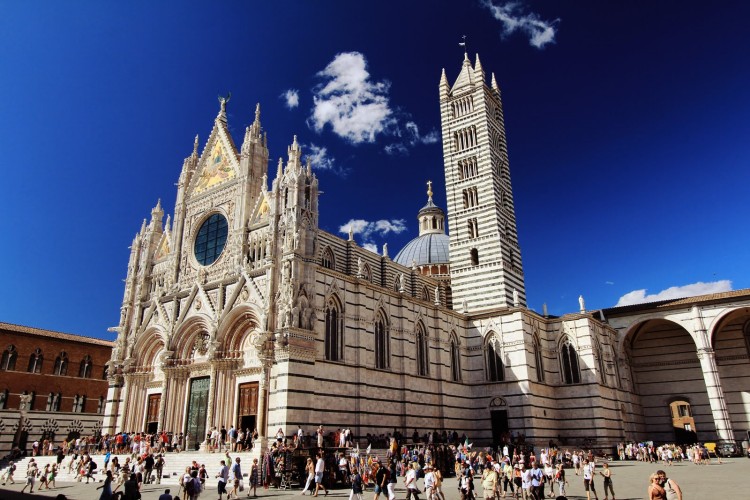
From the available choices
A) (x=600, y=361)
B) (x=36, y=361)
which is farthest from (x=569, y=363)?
(x=36, y=361)

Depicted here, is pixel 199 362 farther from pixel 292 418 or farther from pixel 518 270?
pixel 518 270

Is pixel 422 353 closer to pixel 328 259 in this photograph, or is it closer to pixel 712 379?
pixel 328 259

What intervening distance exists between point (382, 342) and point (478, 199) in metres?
16.1

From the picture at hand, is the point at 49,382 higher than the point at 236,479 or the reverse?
higher

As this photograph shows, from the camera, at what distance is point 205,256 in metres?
30.8

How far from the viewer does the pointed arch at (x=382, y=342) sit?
94.1 ft

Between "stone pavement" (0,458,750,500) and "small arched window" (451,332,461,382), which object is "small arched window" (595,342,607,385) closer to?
"small arched window" (451,332,461,382)

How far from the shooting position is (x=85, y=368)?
138 feet

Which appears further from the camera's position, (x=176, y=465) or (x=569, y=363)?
(x=569, y=363)

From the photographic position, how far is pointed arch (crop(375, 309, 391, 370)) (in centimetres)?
2869

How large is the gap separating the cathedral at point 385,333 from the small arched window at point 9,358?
420 inches

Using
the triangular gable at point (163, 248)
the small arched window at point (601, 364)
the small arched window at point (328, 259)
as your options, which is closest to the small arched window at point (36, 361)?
the triangular gable at point (163, 248)

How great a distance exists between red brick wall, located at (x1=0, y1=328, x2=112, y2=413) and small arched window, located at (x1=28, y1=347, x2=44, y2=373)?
198 millimetres

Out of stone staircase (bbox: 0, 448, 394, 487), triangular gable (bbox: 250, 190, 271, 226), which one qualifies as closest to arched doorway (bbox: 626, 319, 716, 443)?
stone staircase (bbox: 0, 448, 394, 487)
